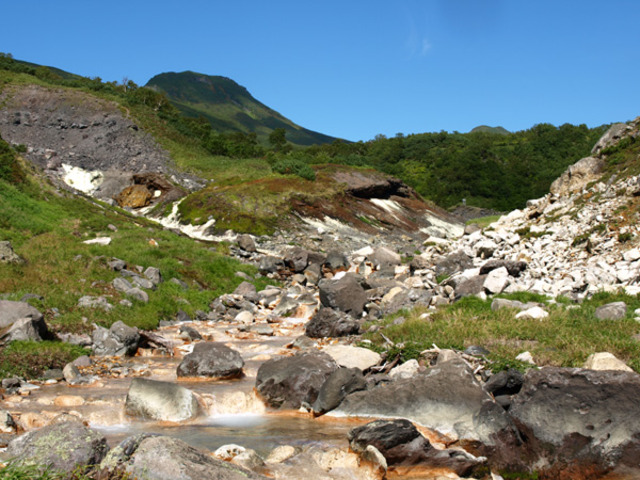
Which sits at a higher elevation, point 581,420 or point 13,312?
point 581,420

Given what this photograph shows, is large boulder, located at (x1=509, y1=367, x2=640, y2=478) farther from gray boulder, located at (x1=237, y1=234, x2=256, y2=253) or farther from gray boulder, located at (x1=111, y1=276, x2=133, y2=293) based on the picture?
gray boulder, located at (x1=237, y1=234, x2=256, y2=253)

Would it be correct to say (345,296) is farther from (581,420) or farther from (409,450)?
(581,420)

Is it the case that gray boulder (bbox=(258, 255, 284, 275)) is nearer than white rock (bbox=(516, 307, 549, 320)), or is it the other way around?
white rock (bbox=(516, 307, 549, 320))

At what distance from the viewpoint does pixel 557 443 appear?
7.24 metres

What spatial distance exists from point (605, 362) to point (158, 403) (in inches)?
300

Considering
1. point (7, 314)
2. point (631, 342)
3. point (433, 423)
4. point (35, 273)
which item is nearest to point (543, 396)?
point (433, 423)

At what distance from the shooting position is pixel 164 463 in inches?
208

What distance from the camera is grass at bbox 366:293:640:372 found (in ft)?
31.0

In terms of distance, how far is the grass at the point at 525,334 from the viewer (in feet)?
31.0

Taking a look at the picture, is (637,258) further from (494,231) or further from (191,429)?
(191,429)

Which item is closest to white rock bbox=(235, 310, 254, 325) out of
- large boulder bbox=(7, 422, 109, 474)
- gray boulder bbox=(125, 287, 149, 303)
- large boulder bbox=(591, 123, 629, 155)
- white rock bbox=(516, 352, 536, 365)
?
gray boulder bbox=(125, 287, 149, 303)

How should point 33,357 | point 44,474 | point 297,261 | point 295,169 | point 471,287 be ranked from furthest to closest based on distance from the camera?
point 295,169
point 297,261
point 471,287
point 33,357
point 44,474

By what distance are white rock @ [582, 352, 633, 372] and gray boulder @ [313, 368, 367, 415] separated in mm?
3916

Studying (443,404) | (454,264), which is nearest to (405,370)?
(443,404)
